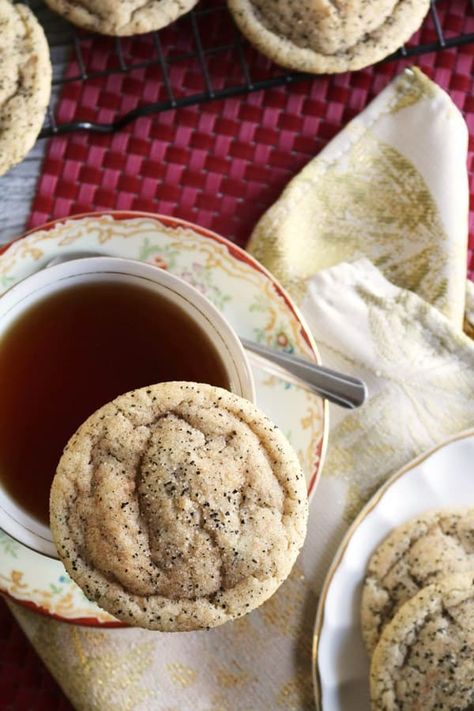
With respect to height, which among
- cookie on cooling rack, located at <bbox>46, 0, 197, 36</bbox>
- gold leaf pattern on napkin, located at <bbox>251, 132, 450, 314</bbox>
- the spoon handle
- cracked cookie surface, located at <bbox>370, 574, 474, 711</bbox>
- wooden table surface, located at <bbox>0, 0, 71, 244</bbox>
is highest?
cookie on cooling rack, located at <bbox>46, 0, 197, 36</bbox>

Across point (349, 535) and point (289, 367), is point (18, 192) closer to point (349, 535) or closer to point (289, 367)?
point (289, 367)

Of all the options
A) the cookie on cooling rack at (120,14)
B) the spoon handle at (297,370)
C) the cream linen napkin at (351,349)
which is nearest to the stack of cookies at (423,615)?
the cream linen napkin at (351,349)

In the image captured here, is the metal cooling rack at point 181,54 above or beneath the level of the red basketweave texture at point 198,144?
above


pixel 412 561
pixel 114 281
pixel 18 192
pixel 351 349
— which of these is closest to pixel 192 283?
pixel 114 281

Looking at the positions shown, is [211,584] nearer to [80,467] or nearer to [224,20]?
[80,467]

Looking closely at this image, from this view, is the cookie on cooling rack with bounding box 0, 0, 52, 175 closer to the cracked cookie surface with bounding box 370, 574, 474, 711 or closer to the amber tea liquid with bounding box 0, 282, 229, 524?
the amber tea liquid with bounding box 0, 282, 229, 524

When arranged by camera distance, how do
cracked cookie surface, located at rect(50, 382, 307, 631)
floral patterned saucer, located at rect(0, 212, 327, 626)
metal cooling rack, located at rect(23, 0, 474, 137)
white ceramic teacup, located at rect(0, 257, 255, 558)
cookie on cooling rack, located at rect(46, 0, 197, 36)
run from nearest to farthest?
cracked cookie surface, located at rect(50, 382, 307, 631), white ceramic teacup, located at rect(0, 257, 255, 558), floral patterned saucer, located at rect(0, 212, 327, 626), cookie on cooling rack, located at rect(46, 0, 197, 36), metal cooling rack, located at rect(23, 0, 474, 137)

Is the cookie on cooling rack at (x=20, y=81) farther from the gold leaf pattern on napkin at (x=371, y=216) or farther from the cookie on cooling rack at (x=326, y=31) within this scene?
the gold leaf pattern on napkin at (x=371, y=216)

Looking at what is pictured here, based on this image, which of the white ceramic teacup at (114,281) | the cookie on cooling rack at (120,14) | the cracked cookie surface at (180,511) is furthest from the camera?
the cookie on cooling rack at (120,14)

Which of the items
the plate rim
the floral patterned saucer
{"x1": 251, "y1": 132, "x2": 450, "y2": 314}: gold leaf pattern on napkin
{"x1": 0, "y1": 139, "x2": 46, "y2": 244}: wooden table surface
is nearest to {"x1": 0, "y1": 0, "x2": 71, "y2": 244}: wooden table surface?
{"x1": 0, "y1": 139, "x2": 46, "y2": 244}: wooden table surface
